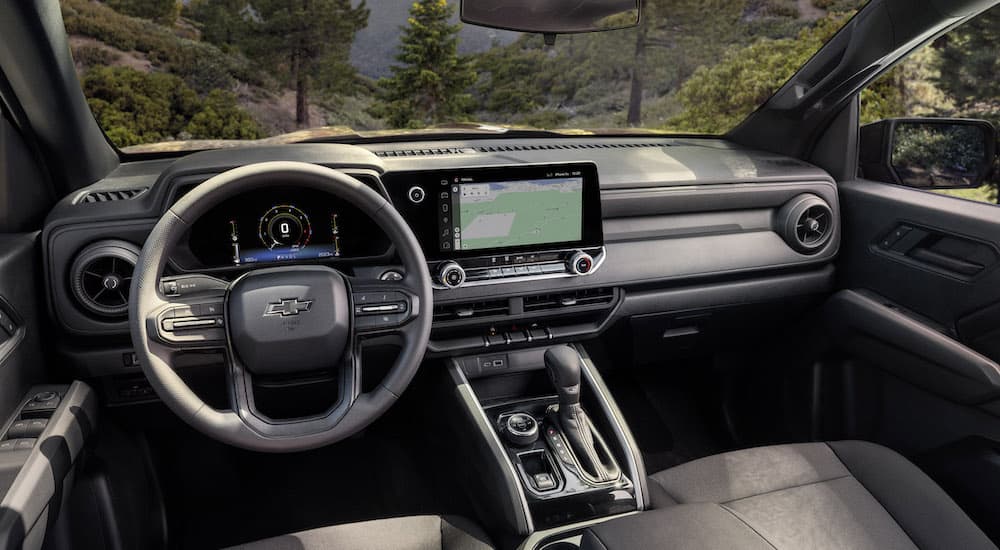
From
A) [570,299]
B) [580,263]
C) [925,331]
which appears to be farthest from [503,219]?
[925,331]

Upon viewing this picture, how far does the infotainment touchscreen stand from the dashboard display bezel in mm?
15

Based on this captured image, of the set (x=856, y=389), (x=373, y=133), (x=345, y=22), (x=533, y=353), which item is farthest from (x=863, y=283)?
(x=345, y=22)

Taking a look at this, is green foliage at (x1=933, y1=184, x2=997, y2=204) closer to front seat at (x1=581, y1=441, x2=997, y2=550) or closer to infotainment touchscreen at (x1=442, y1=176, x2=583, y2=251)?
front seat at (x1=581, y1=441, x2=997, y2=550)

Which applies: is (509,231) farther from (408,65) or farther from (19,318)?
(408,65)

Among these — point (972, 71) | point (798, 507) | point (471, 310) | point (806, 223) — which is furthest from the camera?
point (972, 71)

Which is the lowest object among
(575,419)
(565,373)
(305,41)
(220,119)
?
(575,419)

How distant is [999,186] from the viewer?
11.0ft

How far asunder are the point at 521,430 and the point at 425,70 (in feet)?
28.4

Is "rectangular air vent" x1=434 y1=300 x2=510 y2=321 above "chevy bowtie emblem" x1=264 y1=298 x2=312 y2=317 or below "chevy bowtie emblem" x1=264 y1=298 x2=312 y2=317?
below

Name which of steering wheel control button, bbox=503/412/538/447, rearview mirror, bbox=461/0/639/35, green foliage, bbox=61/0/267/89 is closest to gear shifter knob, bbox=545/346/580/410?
steering wheel control button, bbox=503/412/538/447

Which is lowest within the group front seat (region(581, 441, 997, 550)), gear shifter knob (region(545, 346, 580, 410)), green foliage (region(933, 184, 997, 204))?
front seat (region(581, 441, 997, 550))

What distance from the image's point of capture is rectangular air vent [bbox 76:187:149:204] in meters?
1.97

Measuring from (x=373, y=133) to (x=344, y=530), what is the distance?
4.77 feet

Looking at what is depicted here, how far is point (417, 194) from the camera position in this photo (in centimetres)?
203
